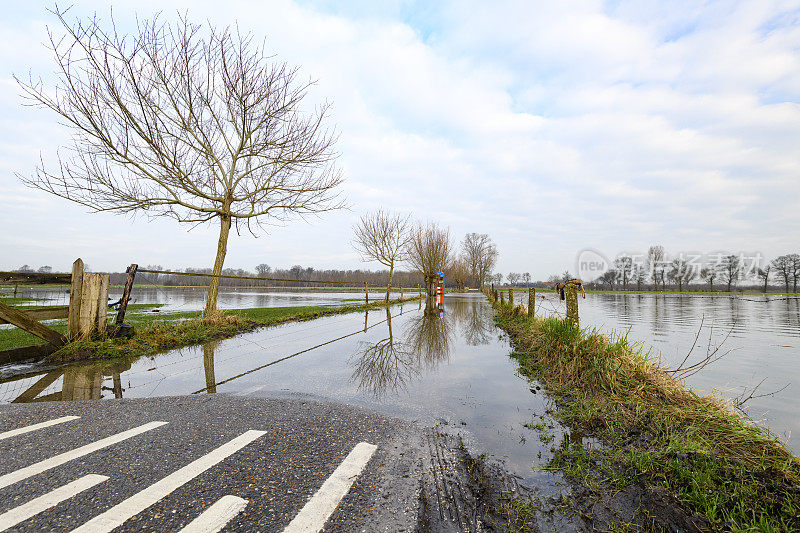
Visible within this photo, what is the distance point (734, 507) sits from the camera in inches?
80.0

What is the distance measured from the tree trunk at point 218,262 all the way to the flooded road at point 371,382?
2638mm

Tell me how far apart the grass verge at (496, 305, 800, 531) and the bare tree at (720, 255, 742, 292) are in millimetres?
80746

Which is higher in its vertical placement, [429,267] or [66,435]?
[429,267]

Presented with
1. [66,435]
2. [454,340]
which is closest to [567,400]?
[454,340]

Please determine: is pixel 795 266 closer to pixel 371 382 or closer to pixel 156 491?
pixel 371 382

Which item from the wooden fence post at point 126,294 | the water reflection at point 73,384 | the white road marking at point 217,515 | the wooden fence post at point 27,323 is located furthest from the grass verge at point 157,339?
the white road marking at point 217,515

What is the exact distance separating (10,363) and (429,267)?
2182 cm

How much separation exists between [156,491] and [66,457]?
1057 millimetres

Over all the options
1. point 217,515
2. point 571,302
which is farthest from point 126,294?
point 571,302

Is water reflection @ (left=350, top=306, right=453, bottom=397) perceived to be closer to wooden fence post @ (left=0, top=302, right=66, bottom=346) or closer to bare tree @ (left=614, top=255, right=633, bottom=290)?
wooden fence post @ (left=0, top=302, right=66, bottom=346)

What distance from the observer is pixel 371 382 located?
4.86m

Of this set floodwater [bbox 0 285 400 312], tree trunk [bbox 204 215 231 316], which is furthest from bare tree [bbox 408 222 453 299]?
tree trunk [bbox 204 215 231 316]

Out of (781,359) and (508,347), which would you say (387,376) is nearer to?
(508,347)

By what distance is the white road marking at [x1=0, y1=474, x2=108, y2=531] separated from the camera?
1828 millimetres
